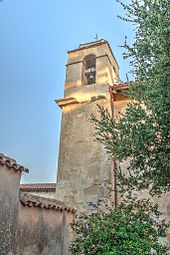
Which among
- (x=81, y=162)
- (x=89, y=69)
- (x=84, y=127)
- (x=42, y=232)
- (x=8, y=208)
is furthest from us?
(x=89, y=69)

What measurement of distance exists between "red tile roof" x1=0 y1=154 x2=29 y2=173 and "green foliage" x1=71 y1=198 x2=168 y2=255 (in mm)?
1925

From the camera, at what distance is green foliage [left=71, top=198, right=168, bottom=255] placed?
5.13 metres

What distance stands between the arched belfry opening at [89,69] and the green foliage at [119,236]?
678 cm

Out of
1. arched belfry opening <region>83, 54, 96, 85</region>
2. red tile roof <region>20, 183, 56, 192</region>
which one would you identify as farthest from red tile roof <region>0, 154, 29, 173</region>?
red tile roof <region>20, 183, 56, 192</region>

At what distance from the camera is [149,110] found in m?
5.70

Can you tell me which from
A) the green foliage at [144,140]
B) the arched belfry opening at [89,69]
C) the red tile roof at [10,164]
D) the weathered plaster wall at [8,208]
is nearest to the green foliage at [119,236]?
the green foliage at [144,140]

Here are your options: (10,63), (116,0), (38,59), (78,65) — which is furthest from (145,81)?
(38,59)

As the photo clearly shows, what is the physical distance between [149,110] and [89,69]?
6662 mm

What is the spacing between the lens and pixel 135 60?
6.40m

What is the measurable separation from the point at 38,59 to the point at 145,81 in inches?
773

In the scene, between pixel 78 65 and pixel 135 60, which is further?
pixel 78 65

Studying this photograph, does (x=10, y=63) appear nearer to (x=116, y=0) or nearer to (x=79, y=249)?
(x=116, y=0)

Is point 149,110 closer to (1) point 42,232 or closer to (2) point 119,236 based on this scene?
(2) point 119,236

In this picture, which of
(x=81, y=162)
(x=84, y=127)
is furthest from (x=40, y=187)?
(x=84, y=127)
